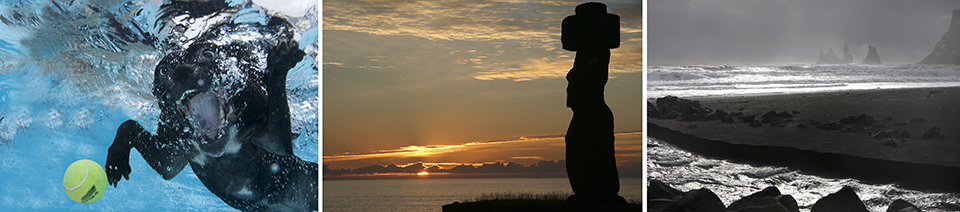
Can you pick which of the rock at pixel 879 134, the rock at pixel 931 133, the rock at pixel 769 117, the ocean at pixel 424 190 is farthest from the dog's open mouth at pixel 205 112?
the rock at pixel 931 133

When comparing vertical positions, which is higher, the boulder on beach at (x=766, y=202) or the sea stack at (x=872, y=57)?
the sea stack at (x=872, y=57)

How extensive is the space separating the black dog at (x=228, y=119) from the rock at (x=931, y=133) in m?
4.43

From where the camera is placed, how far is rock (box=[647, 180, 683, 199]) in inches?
149

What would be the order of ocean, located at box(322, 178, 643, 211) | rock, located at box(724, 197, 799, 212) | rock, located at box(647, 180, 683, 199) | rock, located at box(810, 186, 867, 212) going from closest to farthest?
rock, located at box(724, 197, 799, 212) < rock, located at box(810, 186, 867, 212) < ocean, located at box(322, 178, 643, 211) < rock, located at box(647, 180, 683, 199)

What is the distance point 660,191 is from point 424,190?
1743 mm

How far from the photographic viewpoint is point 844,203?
3568mm

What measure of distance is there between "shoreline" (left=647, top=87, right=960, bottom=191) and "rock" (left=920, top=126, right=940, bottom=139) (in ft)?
0.04

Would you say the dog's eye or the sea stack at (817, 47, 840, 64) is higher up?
the dog's eye

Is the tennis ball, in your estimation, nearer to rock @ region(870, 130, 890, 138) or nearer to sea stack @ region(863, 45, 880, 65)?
rock @ region(870, 130, 890, 138)

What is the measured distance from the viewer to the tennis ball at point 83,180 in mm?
3316

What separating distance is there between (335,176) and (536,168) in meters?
1.48

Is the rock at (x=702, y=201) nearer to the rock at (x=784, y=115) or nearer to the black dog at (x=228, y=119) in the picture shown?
the rock at (x=784, y=115)

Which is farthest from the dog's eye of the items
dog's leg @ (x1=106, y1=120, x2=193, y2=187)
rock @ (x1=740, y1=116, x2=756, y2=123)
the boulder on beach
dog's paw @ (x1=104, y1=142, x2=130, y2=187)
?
rock @ (x1=740, y1=116, x2=756, y2=123)

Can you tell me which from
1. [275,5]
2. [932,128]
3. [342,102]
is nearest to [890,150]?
[932,128]
